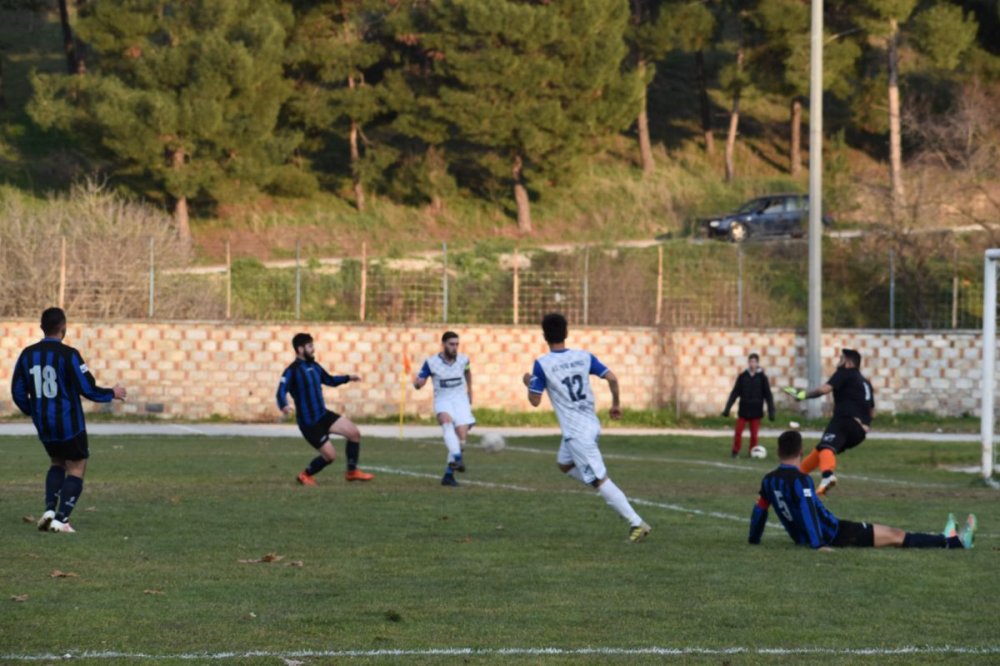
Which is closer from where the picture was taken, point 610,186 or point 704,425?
point 704,425

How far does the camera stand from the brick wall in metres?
35.3

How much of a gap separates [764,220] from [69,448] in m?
41.1

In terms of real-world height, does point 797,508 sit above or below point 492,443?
above

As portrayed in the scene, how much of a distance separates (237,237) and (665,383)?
71.9 feet

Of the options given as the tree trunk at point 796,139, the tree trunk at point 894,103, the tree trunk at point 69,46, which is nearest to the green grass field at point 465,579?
the tree trunk at point 894,103

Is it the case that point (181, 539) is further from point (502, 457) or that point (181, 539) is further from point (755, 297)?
point (755, 297)

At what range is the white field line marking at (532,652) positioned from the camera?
7.96 metres

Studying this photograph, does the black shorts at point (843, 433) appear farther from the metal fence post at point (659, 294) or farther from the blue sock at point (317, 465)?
the metal fence post at point (659, 294)

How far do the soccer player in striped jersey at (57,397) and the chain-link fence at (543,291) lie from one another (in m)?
22.4

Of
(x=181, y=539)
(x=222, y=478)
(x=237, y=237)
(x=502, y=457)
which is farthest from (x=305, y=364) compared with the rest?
(x=237, y=237)

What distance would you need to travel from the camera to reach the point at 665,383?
37.0 metres

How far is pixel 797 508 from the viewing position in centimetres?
1257

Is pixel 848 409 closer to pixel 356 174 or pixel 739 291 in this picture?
pixel 739 291

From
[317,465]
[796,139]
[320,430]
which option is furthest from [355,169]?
[320,430]
